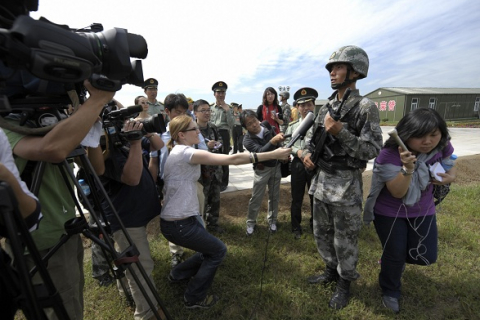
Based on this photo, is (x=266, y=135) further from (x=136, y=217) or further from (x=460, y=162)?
(x=460, y=162)

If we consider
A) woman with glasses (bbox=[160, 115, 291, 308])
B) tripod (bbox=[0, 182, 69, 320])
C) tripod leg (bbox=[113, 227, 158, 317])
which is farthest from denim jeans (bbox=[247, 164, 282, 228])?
tripod (bbox=[0, 182, 69, 320])

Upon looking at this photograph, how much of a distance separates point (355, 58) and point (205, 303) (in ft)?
9.43

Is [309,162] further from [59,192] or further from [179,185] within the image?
[59,192]

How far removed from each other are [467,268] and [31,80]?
466 centimetres

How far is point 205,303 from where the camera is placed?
8.20 feet

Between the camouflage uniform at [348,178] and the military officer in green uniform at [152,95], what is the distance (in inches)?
197

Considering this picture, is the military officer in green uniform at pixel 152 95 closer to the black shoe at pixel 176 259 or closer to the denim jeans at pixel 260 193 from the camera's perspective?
the denim jeans at pixel 260 193

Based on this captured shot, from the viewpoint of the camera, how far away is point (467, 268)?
305 cm

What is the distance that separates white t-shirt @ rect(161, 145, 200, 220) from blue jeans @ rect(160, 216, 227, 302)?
0.30 feet

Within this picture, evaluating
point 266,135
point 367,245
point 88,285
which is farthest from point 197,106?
point 367,245

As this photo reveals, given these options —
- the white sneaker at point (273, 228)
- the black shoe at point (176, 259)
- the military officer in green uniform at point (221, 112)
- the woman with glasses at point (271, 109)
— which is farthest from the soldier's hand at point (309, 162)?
the military officer in green uniform at point (221, 112)

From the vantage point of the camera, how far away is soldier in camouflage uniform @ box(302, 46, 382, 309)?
2.22m

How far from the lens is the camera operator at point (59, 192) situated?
3.66ft

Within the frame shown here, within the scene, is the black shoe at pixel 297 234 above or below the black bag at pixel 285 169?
below
